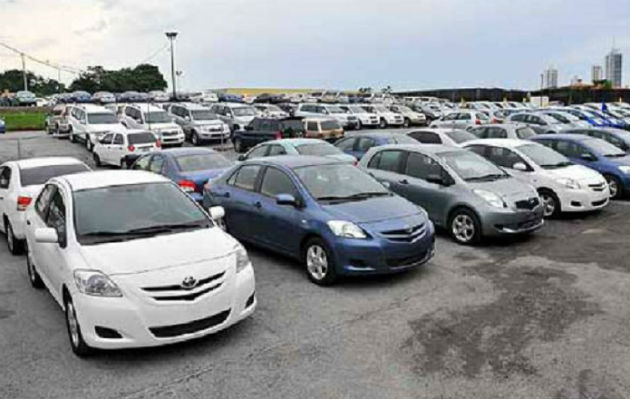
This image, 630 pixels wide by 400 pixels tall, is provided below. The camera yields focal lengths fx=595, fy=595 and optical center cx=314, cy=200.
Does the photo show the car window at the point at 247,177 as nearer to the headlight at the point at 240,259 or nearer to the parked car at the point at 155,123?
the headlight at the point at 240,259

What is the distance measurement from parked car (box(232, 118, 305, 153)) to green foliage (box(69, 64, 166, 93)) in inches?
2691

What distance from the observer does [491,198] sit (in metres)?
9.55

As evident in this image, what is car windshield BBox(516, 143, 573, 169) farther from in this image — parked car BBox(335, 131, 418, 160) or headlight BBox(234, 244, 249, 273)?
headlight BBox(234, 244, 249, 273)

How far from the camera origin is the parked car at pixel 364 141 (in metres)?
16.0

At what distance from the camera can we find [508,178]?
10.4m

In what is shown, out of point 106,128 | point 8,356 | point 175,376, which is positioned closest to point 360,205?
point 175,376

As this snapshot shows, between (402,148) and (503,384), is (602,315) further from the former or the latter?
(402,148)

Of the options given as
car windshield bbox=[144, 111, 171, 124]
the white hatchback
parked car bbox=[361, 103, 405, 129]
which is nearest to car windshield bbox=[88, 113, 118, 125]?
car windshield bbox=[144, 111, 171, 124]

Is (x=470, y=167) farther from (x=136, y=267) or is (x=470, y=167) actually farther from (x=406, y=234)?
(x=136, y=267)

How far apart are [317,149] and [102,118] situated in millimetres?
15856

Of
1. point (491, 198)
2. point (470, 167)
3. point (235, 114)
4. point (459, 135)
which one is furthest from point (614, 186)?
point (235, 114)

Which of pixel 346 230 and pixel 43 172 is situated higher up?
pixel 43 172

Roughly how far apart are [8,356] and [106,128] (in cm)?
2197

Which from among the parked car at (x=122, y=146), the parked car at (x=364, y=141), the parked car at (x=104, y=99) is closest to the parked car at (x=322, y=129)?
the parked car at (x=122, y=146)
